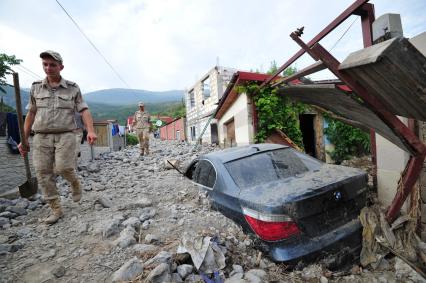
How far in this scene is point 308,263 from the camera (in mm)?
2209

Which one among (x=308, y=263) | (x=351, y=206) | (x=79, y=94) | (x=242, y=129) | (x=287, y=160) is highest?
(x=79, y=94)

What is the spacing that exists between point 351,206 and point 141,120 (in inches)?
339

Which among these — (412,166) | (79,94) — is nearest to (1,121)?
(79,94)

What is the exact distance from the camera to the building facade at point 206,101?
12.2 metres

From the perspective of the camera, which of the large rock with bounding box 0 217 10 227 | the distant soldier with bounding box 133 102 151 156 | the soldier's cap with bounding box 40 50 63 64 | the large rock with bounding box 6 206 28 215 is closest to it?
the soldier's cap with bounding box 40 50 63 64

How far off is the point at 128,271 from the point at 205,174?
1767mm

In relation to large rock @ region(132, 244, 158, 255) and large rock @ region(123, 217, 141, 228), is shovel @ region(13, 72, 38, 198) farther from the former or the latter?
large rock @ region(132, 244, 158, 255)

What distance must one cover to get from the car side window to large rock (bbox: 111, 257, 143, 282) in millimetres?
1389

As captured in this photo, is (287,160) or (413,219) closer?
(413,219)

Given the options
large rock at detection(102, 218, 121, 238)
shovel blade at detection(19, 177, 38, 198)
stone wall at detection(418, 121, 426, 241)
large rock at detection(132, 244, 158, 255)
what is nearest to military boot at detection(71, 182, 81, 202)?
shovel blade at detection(19, 177, 38, 198)

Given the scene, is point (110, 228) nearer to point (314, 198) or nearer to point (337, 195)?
Answer: point (314, 198)

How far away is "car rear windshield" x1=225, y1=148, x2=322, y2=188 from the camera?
9.41 ft

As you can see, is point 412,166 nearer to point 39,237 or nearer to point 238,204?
point 238,204

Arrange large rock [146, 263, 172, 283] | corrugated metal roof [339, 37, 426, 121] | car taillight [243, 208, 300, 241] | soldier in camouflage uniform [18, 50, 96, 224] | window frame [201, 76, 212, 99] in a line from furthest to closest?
1. window frame [201, 76, 212, 99]
2. soldier in camouflage uniform [18, 50, 96, 224]
3. car taillight [243, 208, 300, 241]
4. large rock [146, 263, 172, 283]
5. corrugated metal roof [339, 37, 426, 121]
